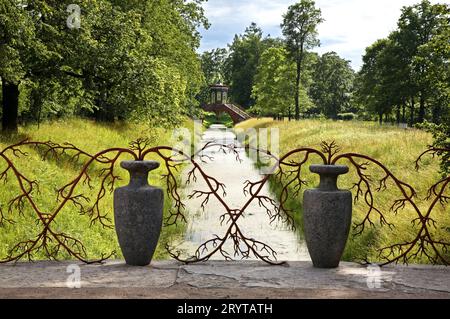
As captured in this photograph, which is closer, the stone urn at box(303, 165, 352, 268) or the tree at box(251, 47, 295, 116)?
the stone urn at box(303, 165, 352, 268)

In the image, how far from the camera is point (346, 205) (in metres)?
4.93

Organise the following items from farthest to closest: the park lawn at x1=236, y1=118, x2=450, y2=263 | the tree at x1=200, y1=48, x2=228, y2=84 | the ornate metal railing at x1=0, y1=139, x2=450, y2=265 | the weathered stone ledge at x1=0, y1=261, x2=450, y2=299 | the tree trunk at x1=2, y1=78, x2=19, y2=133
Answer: the tree at x1=200, y1=48, x2=228, y2=84 < the tree trunk at x1=2, y1=78, x2=19, y2=133 < the park lawn at x1=236, y1=118, x2=450, y2=263 < the ornate metal railing at x1=0, y1=139, x2=450, y2=265 < the weathered stone ledge at x1=0, y1=261, x2=450, y2=299

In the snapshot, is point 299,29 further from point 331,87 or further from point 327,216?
point 327,216

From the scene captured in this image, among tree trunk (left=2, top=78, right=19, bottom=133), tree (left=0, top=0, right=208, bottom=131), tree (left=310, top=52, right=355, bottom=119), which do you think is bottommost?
tree trunk (left=2, top=78, right=19, bottom=133)

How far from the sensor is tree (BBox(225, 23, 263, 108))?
78.9 metres

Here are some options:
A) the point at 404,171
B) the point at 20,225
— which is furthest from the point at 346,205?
the point at 404,171

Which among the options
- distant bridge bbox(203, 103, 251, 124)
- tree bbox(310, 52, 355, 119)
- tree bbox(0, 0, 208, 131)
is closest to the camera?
tree bbox(0, 0, 208, 131)

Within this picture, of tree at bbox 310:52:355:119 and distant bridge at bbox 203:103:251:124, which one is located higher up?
tree at bbox 310:52:355:119

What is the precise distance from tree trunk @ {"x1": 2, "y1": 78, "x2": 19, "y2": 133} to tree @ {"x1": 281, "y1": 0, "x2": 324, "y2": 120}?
3218 cm

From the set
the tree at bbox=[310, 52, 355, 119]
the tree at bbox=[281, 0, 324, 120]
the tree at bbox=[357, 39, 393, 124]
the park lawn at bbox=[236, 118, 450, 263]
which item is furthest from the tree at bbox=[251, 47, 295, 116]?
the tree at bbox=[310, 52, 355, 119]

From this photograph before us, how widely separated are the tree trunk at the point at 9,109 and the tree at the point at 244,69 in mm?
62407

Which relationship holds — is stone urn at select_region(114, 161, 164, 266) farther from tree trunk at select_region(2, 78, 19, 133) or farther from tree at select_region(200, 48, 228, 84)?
tree at select_region(200, 48, 228, 84)
